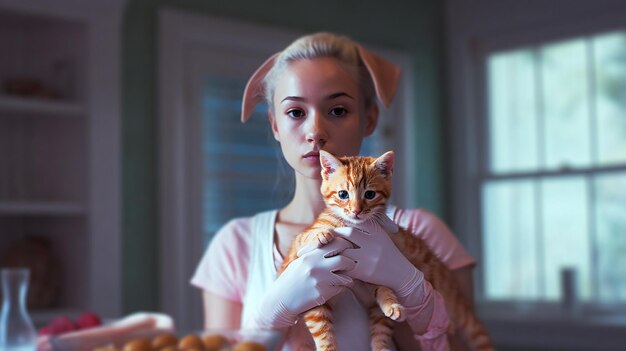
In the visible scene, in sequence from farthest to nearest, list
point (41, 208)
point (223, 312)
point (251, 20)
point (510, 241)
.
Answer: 1. point (510, 241)
2. point (251, 20)
3. point (41, 208)
4. point (223, 312)

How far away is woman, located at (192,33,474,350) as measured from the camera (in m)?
1.01

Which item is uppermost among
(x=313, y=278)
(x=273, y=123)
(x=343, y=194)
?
(x=273, y=123)

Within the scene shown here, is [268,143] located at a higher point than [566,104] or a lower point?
lower

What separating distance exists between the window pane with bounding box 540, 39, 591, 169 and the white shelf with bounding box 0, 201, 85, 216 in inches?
96.0

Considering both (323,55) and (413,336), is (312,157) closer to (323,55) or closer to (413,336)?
(323,55)

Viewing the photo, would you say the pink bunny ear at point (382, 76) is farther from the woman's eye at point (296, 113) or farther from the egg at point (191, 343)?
the egg at point (191, 343)

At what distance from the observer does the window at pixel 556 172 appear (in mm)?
4102

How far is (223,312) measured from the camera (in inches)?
57.2

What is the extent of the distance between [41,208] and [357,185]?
7.71 ft

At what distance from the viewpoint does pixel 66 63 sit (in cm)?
332

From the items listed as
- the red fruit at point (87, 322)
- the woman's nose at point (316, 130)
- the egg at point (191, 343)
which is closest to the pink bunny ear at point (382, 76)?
the woman's nose at point (316, 130)

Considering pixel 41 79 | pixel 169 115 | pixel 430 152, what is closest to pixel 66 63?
pixel 41 79

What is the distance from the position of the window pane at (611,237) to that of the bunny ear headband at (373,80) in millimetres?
3130

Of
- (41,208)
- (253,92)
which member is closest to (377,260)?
(253,92)
